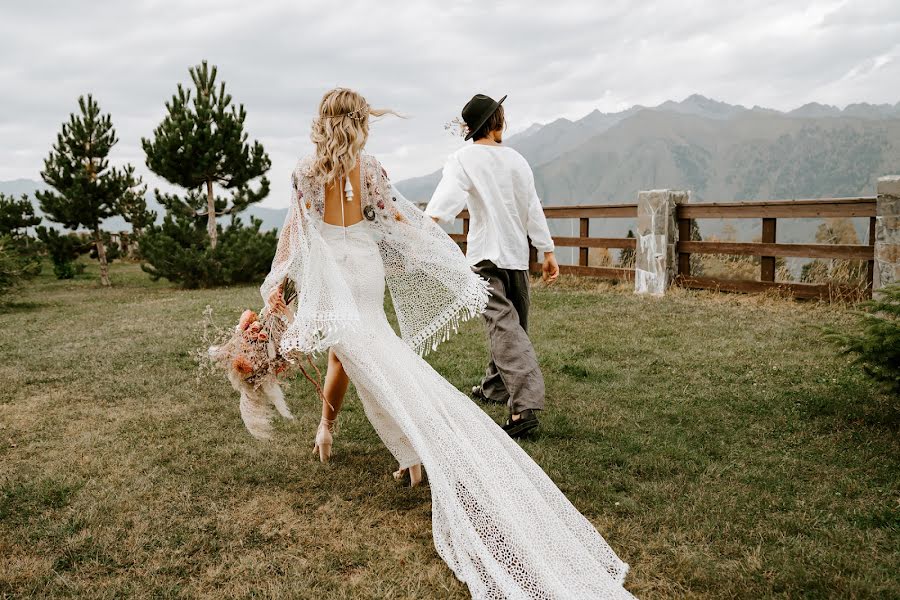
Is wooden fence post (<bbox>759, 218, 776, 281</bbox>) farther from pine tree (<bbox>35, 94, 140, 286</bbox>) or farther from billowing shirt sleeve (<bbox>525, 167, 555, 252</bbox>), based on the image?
pine tree (<bbox>35, 94, 140, 286</bbox>)

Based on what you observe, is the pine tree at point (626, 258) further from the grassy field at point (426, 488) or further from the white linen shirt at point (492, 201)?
the white linen shirt at point (492, 201)

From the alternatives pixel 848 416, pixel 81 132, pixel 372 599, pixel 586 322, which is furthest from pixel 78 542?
pixel 81 132

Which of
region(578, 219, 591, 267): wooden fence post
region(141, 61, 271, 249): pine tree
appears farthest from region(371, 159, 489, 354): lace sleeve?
region(141, 61, 271, 249): pine tree

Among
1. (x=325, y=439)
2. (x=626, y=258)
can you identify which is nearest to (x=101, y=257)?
(x=626, y=258)

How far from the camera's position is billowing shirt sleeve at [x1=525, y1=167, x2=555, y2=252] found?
4.43m

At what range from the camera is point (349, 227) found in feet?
11.4

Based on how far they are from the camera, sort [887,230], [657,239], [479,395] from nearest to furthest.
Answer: [479,395] → [887,230] → [657,239]

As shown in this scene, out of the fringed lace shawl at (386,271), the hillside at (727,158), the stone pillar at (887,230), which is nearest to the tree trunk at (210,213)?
the fringed lace shawl at (386,271)

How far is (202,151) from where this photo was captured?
50.1 feet

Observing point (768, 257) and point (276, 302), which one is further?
point (768, 257)

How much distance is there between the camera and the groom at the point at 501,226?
4.16m

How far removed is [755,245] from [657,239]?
1403 millimetres

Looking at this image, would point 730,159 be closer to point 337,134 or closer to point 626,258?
point 626,258

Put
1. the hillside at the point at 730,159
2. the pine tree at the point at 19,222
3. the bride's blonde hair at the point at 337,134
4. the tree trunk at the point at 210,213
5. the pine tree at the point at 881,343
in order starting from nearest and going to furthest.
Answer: the bride's blonde hair at the point at 337,134 < the pine tree at the point at 881,343 < the tree trunk at the point at 210,213 < the pine tree at the point at 19,222 < the hillside at the point at 730,159
